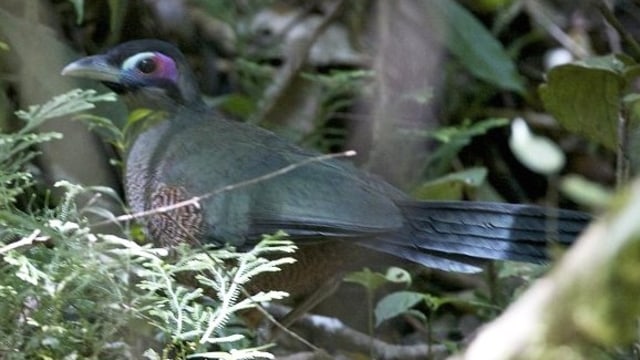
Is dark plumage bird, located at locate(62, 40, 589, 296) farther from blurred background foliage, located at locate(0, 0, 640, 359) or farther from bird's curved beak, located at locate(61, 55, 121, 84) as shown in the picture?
blurred background foliage, located at locate(0, 0, 640, 359)

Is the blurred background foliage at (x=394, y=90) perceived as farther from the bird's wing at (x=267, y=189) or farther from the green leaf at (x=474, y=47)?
the bird's wing at (x=267, y=189)

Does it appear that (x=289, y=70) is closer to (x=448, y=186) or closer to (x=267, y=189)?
(x=448, y=186)

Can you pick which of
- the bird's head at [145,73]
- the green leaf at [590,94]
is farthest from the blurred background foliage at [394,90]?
the bird's head at [145,73]

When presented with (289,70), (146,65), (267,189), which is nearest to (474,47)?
(289,70)

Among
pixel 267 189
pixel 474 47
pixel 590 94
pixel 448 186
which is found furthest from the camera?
pixel 474 47

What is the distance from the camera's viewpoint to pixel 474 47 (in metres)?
3.69

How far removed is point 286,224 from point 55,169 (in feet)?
2.13

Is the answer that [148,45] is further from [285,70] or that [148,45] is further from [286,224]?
[285,70]

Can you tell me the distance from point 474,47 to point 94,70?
4.15 feet

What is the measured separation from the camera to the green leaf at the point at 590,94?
2.51 metres

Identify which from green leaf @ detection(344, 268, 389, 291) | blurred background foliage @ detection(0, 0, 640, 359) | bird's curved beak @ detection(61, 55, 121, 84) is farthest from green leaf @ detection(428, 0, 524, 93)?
bird's curved beak @ detection(61, 55, 121, 84)

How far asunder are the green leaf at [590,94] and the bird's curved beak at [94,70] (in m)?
0.97

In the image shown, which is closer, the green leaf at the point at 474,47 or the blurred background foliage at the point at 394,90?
the blurred background foliage at the point at 394,90

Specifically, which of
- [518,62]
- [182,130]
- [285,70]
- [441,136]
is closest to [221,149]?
[182,130]
